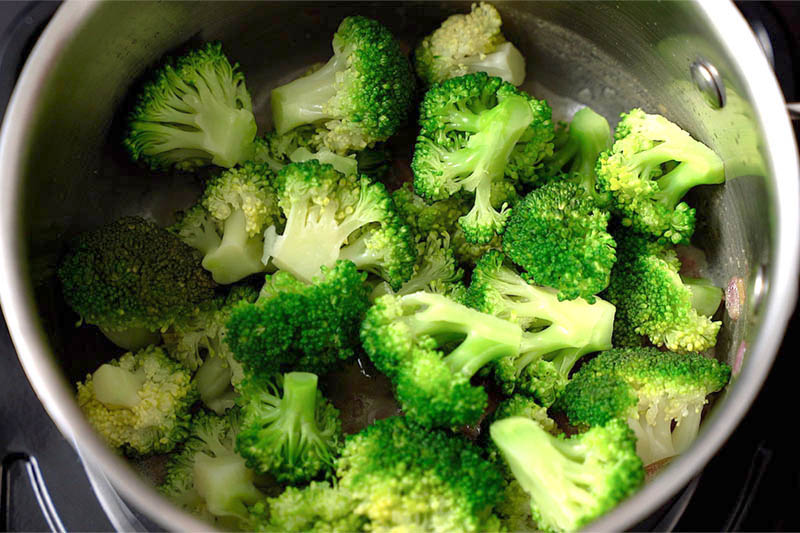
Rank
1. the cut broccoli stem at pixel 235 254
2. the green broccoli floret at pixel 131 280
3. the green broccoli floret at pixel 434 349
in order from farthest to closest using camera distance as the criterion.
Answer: the cut broccoli stem at pixel 235 254 < the green broccoli floret at pixel 131 280 < the green broccoli floret at pixel 434 349

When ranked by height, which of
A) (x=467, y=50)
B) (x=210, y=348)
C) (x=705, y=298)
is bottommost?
(x=705, y=298)

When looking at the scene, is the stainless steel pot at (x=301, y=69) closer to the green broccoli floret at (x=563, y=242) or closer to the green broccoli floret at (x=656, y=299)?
the green broccoli floret at (x=656, y=299)

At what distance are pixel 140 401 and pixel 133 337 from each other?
0.17 meters

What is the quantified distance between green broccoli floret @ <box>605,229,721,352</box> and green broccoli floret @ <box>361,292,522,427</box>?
302 mm

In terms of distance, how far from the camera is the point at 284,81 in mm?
1863

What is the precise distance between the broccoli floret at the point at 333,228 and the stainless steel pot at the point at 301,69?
0.42m

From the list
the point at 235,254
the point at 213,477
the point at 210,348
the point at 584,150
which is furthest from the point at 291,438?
the point at 584,150

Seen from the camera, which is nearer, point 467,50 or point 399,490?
point 399,490

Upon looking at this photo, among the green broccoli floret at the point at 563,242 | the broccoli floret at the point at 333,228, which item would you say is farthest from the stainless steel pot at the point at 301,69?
the broccoli floret at the point at 333,228

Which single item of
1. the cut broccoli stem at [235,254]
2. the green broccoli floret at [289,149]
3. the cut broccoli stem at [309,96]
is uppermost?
the cut broccoli stem at [309,96]

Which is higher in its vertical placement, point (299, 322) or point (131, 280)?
point (131, 280)

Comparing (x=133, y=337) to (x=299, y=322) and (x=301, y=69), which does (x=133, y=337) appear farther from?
(x=301, y=69)

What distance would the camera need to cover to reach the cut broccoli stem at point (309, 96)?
5.27 ft

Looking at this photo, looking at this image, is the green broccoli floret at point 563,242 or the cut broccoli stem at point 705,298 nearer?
the green broccoli floret at point 563,242
